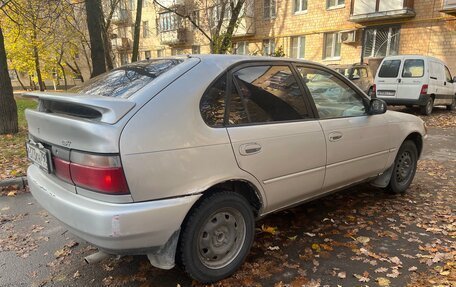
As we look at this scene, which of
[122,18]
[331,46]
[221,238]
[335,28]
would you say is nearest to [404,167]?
[221,238]

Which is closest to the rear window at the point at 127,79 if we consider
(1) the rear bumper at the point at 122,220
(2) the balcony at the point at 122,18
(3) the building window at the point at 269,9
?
(1) the rear bumper at the point at 122,220

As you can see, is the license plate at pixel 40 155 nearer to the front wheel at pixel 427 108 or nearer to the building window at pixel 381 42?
the front wheel at pixel 427 108

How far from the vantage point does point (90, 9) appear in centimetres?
907

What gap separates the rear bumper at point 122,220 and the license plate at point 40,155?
267 millimetres

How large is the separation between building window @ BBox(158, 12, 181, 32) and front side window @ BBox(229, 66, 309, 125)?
89.5 ft

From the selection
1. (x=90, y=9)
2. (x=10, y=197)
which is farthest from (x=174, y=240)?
(x=90, y=9)

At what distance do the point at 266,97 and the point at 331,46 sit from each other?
20.4 m

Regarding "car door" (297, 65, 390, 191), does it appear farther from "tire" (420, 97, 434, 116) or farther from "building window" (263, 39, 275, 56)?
"building window" (263, 39, 275, 56)

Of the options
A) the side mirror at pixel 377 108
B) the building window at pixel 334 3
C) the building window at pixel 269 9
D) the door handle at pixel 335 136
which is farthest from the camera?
the building window at pixel 269 9

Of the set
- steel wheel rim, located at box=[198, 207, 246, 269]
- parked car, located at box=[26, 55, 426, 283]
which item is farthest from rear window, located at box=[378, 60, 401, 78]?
steel wheel rim, located at box=[198, 207, 246, 269]

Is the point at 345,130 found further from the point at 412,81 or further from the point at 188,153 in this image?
the point at 412,81

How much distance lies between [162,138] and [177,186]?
343 mm

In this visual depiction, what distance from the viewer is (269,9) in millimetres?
24312

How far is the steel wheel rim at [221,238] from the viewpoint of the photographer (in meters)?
2.76
